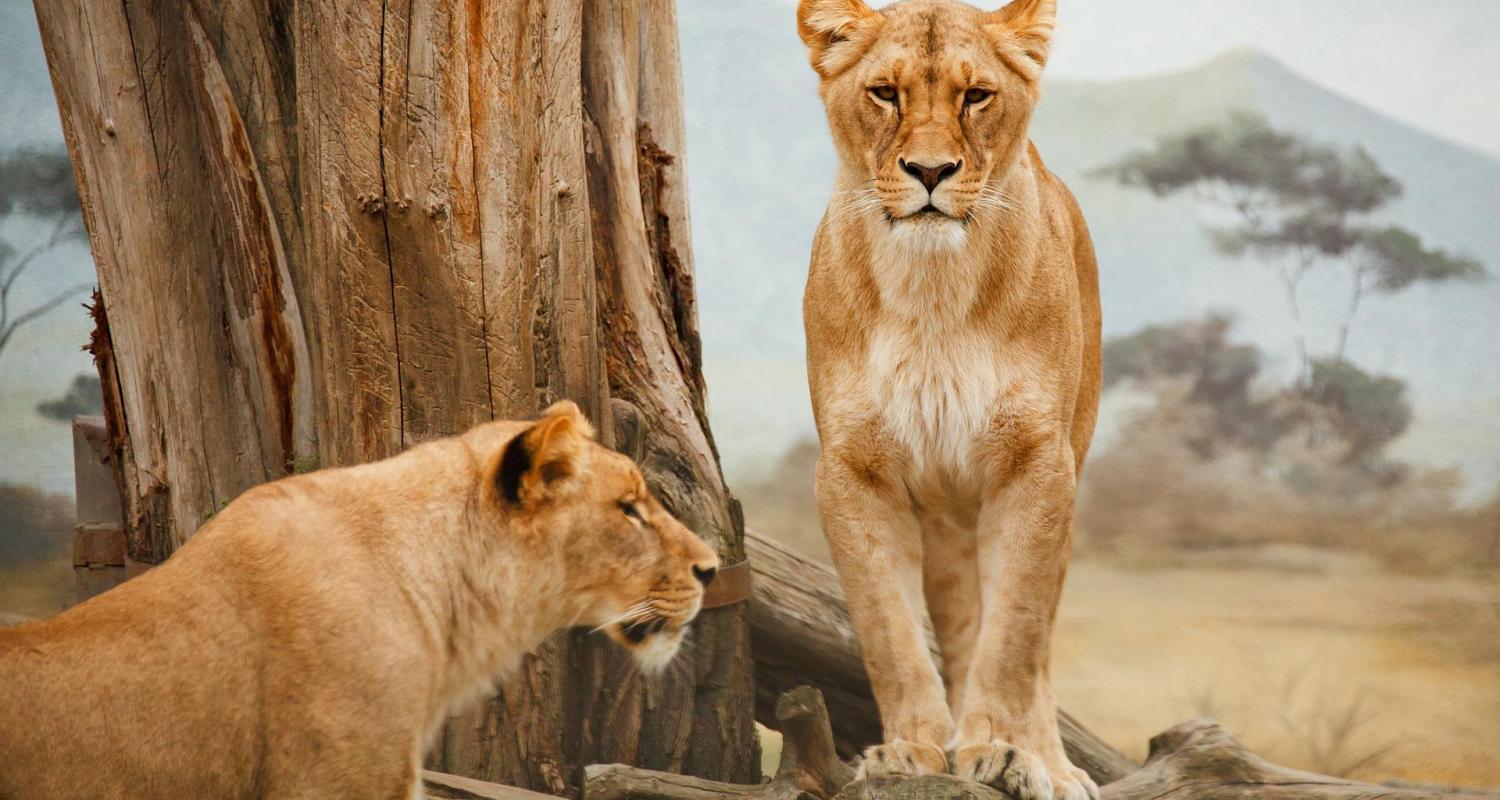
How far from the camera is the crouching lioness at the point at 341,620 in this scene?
262 cm

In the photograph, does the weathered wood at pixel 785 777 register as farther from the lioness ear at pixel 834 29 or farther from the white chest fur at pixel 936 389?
the lioness ear at pixel 834 29

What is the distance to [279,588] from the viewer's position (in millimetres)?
2771

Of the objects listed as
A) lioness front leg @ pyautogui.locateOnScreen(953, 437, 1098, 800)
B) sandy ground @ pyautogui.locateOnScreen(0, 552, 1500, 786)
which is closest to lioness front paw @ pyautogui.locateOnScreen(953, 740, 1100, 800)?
lioness front leg @ pyautogui.locateOnScreen(953, 437, 1098, 800)

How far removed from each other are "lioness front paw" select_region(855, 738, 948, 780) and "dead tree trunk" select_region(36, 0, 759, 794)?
0.76m

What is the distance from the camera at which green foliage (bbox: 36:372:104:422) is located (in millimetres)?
8492

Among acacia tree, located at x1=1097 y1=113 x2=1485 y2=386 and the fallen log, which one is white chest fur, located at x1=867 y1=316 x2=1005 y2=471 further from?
acacia tree, located at x1=1097 y1=113 x2=1485 y2=386

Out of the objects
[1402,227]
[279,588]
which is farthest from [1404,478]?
[279,588]

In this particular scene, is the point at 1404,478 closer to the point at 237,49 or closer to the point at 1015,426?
the point at 1015,426

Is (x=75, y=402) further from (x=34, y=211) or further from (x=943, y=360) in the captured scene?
(x=943, y=360)

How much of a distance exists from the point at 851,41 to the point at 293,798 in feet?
7.18

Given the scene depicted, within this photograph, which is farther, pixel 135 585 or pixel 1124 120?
pixel 1124 120

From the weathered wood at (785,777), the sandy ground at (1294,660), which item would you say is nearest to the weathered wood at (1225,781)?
the weathered wood at (785,777)

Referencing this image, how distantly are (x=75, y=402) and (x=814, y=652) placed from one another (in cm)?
552

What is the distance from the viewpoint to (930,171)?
3.44 m
